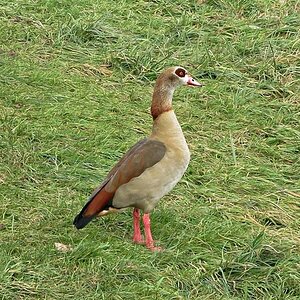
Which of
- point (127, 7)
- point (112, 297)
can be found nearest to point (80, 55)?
point (127, 7)

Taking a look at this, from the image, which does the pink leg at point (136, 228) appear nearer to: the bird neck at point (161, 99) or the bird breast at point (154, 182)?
the bird breast at point (154, 182)

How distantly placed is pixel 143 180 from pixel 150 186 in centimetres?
5

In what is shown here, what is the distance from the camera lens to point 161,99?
598 cm

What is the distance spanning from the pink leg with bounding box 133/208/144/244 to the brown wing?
249 mm

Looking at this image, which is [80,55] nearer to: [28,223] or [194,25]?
[194,25]

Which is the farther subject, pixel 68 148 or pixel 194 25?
pixel 194 25

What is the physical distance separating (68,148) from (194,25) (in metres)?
2.87

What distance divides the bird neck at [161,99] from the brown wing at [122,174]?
214 millimetres

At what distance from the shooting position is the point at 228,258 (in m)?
5.70

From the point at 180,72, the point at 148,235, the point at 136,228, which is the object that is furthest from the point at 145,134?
the point at 148,235

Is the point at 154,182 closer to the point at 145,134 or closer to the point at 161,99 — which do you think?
the point at 161,99

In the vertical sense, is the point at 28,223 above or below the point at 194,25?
above

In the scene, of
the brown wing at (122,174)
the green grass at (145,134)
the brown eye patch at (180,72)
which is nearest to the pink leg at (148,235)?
the green grass at (145,134)

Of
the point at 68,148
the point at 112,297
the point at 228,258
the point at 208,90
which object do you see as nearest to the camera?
the point at 112,297
